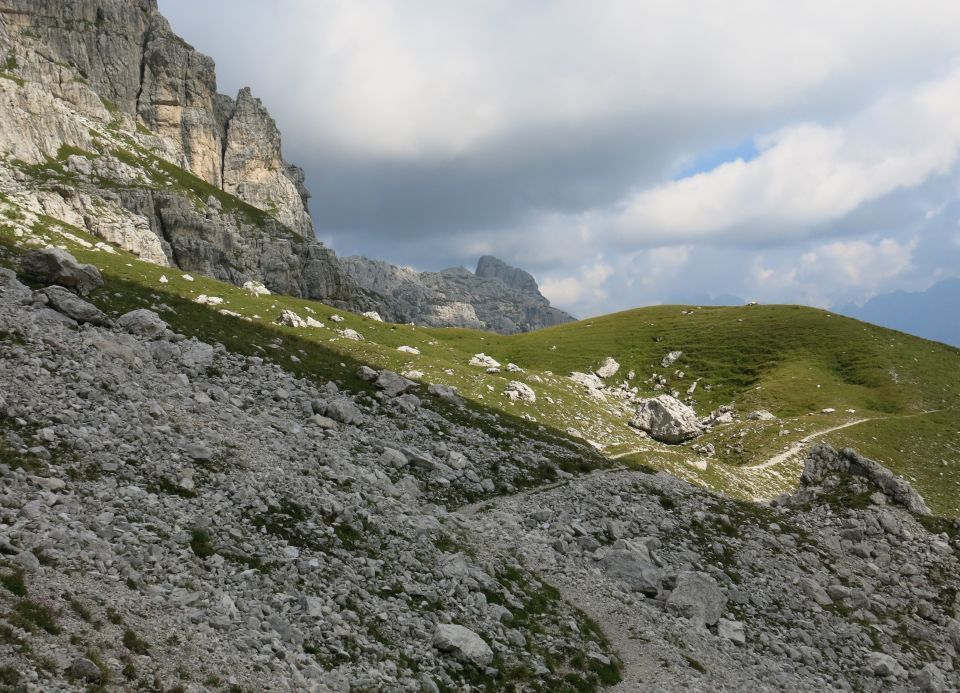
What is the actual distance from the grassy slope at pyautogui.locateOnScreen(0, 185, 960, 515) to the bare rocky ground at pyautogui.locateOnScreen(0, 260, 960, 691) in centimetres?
1022

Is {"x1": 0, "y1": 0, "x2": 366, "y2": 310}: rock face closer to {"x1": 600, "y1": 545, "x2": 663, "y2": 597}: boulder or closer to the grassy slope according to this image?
the grassy slope

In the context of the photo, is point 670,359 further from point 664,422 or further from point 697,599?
point 697,599

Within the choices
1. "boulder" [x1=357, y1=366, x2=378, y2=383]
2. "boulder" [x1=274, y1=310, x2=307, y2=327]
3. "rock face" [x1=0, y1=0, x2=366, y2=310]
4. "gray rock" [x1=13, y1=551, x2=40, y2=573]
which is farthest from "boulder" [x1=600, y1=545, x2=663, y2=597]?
"rock face" [x1=0, y1=0, x2=366, y2=310]

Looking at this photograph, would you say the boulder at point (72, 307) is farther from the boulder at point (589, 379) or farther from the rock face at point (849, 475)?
the boulder at point (589, 379)

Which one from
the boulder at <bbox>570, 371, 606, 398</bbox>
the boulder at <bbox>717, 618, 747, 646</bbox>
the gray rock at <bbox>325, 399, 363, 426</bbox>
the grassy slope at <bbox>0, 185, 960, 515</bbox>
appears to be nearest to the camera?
the boulder at <bbox>717, 618, 747, 646</bbox>

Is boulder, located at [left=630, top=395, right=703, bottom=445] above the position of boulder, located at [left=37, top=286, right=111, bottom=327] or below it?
below

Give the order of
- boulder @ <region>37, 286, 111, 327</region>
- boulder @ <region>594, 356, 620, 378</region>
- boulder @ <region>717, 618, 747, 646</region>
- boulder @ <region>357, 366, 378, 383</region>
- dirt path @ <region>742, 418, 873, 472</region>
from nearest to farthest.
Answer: boulder @ <region>717, 618, 747, 646</region> < boulder @ <region>37, 286, 111, 327</region> < boulder @ <region>357, 366, 378, 383</region> < dirt path @ <region>742, 418, 873, 472</region> < boulder @ <region>594, 356, 620, 378</region>

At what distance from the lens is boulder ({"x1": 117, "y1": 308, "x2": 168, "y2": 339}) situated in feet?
99.7

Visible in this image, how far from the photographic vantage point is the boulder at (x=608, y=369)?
4567 inches

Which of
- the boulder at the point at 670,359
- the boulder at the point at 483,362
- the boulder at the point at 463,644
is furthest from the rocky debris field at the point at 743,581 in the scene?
the boulder at the point at 670,359

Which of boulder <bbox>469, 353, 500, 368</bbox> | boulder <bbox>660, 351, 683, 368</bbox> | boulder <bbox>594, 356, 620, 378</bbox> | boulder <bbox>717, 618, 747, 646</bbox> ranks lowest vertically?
boulder <bbox>717, 618, 747, 646</bbox>

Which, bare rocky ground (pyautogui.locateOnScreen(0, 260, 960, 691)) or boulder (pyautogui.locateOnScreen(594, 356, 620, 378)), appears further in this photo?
boulder (pyautogui.locateOnScreen(594, 356, 620, 378))

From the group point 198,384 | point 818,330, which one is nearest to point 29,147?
point 198,384

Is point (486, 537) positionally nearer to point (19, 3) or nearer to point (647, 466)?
point (647, 466)
